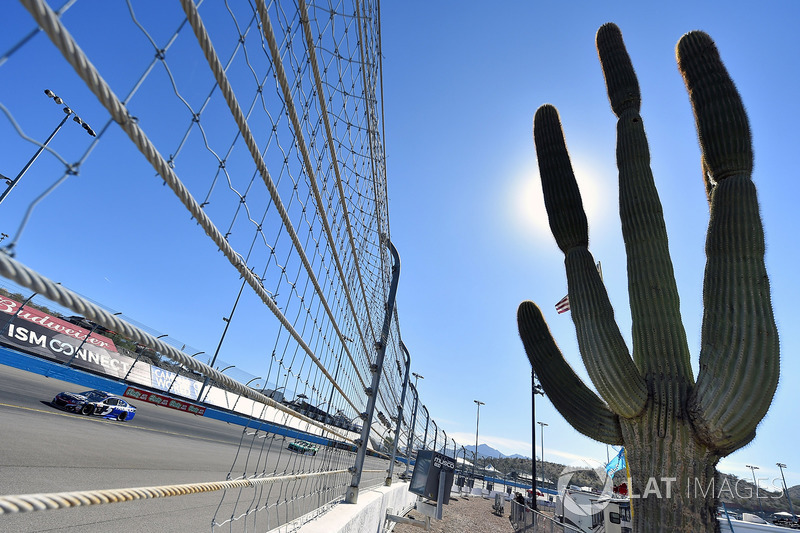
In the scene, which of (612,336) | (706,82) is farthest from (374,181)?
(706,82)

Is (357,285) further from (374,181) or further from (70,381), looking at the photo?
(70,381)

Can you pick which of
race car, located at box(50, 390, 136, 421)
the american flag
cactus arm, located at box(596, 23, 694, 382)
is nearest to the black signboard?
cactus arm, located at box(596, 23, 694, 382)

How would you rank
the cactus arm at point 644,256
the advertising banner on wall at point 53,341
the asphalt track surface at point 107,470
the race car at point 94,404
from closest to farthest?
the asphalt track surface at point 107,470 < the cactus arm at point 644,256 < the race car at point 94,404 < the advertising banner on wall at point 53,341

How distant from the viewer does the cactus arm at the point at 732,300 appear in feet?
12.9

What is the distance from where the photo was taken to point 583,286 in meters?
5.37

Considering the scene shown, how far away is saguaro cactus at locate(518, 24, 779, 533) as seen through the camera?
3.98 meters

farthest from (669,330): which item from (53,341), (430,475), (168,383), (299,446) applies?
(168,383)

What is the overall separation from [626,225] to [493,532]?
395 inches

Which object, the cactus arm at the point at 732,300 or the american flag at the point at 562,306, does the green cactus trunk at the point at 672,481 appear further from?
the american flag at the point at 562,306

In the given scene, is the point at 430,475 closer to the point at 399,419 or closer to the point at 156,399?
the point at 399,419

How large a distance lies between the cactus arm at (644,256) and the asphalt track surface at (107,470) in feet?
12.9

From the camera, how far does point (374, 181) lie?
4.19 m

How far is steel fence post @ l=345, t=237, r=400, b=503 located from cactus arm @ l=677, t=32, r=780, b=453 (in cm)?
348

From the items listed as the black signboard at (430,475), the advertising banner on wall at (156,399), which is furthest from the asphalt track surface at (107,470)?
the advertising banner on wall at (156,399)
